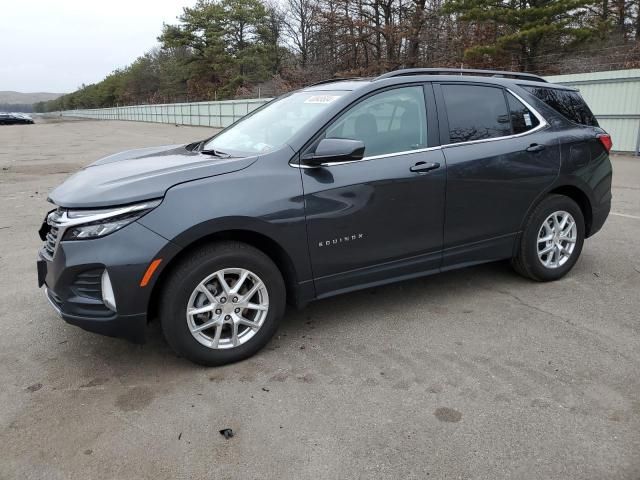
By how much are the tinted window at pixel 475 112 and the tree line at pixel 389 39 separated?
63.7 ft

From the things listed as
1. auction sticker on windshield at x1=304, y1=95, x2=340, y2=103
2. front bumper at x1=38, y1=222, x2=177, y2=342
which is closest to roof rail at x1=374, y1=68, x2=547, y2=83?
auction sticker on windshield at x1=304, y1=95, x2=340, y2=103

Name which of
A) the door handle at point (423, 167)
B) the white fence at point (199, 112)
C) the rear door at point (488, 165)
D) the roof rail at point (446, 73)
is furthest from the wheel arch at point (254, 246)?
the white fence at point (199, 112)

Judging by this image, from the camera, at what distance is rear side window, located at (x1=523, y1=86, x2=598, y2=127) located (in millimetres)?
4641

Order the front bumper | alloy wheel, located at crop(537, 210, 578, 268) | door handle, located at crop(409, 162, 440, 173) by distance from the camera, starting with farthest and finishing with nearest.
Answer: alloy wheel, located at crop(537, 210, 578, 268)
door handle, located at crop(409, 162, 440, 173)
the front bumper

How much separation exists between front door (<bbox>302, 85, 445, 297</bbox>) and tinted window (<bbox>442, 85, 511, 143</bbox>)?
0.22 metres

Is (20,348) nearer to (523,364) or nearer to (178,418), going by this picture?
(178,418)

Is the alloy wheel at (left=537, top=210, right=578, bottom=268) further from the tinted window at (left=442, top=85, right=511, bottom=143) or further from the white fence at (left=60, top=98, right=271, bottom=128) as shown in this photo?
the white fence at (left=60, top=98, right=271, bottom=128)

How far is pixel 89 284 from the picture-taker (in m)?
3.02

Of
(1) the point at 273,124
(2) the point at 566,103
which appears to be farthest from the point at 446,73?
(1) the point at 273,124

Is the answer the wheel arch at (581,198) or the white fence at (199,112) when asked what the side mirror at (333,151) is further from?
the white fence at (199,112)

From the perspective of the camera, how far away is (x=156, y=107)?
5153 cm

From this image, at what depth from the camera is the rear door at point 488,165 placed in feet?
13.2

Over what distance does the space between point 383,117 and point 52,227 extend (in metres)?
2.26

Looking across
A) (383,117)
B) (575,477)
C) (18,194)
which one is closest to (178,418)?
(575,477)
